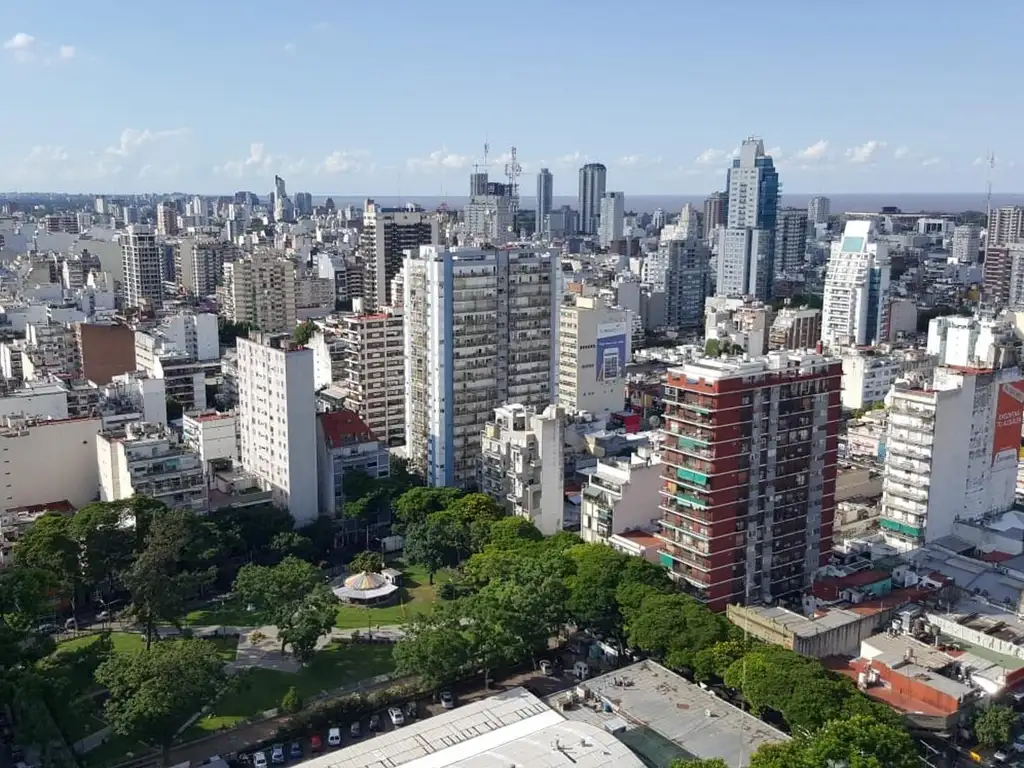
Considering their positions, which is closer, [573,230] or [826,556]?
[826,556]

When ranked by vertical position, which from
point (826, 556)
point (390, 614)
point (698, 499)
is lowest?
point (390, 614)

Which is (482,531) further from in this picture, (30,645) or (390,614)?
(30,645)

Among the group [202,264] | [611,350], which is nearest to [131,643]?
[611,350]

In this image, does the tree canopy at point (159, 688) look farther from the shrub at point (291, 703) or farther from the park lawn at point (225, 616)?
the park lawn at point (225, 616)

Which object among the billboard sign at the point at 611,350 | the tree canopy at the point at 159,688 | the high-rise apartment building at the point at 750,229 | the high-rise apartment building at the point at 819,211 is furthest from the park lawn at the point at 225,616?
the high-rise apartment building at the point at 819,211

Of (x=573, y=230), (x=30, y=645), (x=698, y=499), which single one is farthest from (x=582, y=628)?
(x=573, y=230)

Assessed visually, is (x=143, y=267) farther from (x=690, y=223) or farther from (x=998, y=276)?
(x=690, y=223)

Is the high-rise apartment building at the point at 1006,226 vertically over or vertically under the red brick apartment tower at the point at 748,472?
over
